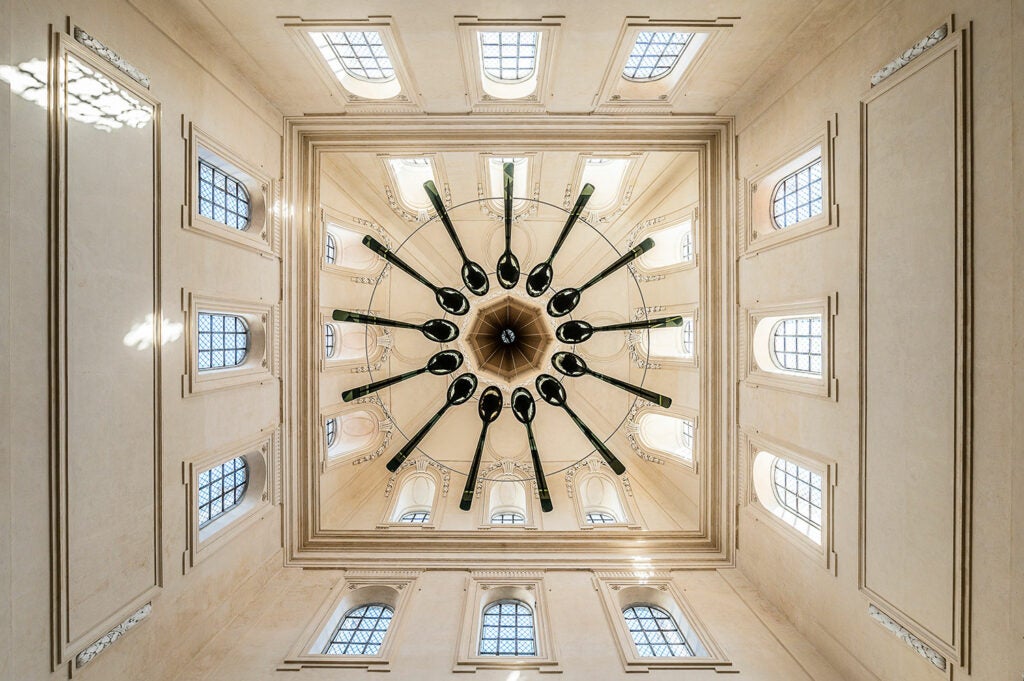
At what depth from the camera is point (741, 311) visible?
13.0 m

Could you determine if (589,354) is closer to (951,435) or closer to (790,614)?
(790,614)

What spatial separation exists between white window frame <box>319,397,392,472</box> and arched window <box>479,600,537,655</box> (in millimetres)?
6618

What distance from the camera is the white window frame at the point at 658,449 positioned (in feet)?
47.3

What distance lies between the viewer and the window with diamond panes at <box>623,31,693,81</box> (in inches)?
470

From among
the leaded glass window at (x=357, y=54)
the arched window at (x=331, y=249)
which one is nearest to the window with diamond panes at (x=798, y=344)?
the leaded glass window at (x=357, y=54)

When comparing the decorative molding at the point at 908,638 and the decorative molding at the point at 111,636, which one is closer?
the decorative molding at the point at 111,636

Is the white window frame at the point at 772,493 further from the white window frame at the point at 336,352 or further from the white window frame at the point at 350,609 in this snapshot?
the white window frame at the point at 336,352

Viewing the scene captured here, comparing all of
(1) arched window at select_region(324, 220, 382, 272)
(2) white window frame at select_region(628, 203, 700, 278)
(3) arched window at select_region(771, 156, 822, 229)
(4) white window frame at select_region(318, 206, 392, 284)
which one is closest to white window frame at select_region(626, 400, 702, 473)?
(2) white window frame at select_region(628, 203, 700, 278)

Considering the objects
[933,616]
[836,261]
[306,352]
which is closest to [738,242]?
[836,261]

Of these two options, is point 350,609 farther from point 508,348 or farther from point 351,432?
point 508,348

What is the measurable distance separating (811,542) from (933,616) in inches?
109

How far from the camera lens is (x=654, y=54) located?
1235cm

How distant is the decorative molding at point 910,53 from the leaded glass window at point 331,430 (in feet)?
52.5

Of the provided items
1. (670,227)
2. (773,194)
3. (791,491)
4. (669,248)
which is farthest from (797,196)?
(791,491)
